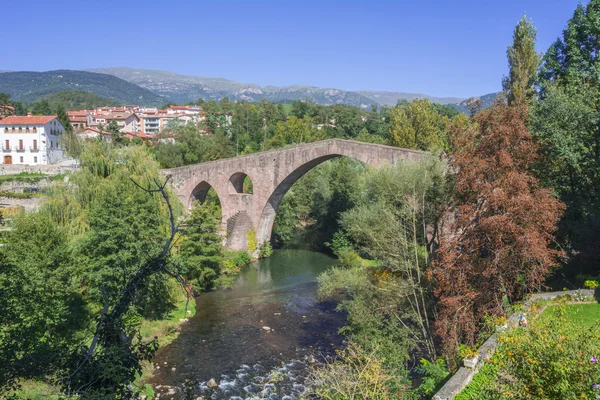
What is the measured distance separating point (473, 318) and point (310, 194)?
75.9ft

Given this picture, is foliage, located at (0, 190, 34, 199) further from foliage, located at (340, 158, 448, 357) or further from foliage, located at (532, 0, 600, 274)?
foliage, located at (532, 0, 600, 274)

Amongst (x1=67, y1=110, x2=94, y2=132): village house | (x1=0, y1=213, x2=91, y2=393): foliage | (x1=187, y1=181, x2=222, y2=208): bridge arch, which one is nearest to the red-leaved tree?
(x1=0, y1=213, x2=91, y2=393): foliage

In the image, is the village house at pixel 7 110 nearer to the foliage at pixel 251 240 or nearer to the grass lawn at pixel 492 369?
the foliage at pixel 251 240

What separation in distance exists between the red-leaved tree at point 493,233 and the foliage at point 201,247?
11.8 m

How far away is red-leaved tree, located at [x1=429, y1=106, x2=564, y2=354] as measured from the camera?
37.0 feet

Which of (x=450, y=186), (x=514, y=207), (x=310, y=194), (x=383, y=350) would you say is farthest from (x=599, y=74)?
(x=310, y=194)

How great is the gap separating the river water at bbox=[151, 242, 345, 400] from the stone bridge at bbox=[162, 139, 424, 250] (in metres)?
6.07

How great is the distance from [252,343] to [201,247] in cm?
639

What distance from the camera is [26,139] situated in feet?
154

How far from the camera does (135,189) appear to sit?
61.8 ft

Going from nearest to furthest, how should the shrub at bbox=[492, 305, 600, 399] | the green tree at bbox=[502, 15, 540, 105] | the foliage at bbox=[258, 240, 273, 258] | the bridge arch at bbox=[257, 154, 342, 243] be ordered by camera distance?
the shrub at bbox=[492, 305, 600, 399] → the green tree at bbox=[502, 15, 540, 105] → the bridge arch at bbox=[257, 154, 342, 243] → the foliage at bbox=[258, 240, 273, 258]

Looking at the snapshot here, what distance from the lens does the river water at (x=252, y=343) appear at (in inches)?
536

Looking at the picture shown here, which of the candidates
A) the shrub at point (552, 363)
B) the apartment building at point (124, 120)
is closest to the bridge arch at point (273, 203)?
the shrub at point (552, 363)

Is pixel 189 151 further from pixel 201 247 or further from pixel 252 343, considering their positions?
pixel 252 343
